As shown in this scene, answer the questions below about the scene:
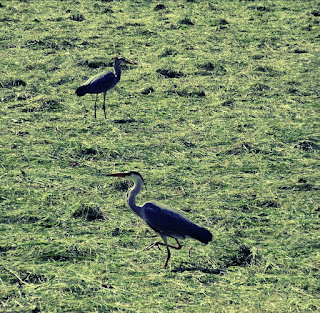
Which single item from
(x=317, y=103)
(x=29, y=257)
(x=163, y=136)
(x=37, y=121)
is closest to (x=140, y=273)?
(x=29, y=257)

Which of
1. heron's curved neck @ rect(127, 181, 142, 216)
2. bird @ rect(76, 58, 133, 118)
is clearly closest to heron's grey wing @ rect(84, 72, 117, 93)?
bird @ rect(76, 58, 133, 118)

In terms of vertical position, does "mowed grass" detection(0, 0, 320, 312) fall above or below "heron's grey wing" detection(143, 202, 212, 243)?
below

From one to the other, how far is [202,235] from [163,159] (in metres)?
2.86

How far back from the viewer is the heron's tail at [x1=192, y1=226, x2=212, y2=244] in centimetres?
692

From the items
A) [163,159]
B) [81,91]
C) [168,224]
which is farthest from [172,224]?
[81,91]

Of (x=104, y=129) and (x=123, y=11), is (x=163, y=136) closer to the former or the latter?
(x=104, y=129)

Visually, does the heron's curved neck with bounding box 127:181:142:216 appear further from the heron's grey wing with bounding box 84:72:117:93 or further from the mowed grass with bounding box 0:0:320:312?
the heron's grey wing with bounding box 84:72:117:93

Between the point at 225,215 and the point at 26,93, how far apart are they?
5379 mm

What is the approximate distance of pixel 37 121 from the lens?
36.1ft

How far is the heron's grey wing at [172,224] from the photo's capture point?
6945 millimetres

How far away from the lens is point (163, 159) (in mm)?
9656

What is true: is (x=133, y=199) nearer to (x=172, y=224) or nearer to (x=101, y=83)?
(x=172, y=224)

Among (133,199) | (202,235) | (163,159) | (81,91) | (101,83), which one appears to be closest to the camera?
(202,235)

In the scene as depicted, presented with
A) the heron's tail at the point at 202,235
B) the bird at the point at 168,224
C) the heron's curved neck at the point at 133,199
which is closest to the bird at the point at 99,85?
the heron's curved neck at the point at 133,199
